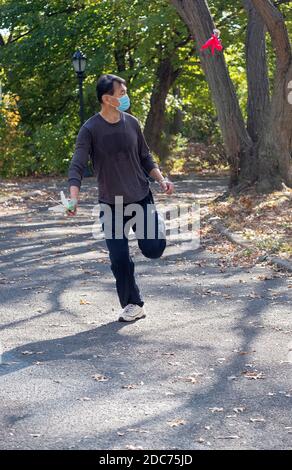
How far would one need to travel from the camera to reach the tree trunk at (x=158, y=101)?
109 ft

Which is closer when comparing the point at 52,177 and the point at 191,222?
the point at 191,222

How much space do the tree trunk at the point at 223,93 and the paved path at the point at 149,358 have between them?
7251 mm

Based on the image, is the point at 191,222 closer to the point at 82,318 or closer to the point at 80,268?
the point at 80,268

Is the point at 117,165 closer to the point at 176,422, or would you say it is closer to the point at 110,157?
the point at 110,157

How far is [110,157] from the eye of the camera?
8.01 metres

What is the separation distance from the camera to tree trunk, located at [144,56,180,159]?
3328 centimetres

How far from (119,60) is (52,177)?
4877 mm

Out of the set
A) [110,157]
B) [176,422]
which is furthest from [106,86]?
[176,422]

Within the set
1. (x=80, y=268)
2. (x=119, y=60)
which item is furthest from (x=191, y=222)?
(x=119, y=60)

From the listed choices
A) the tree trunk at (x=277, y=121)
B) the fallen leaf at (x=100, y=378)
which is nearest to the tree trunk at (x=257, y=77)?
the tree trunk at (x=277, y=121)

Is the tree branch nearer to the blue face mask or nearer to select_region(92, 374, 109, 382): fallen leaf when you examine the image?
the blue face mask

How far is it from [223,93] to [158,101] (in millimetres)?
14858

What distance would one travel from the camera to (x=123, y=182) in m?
8.05
